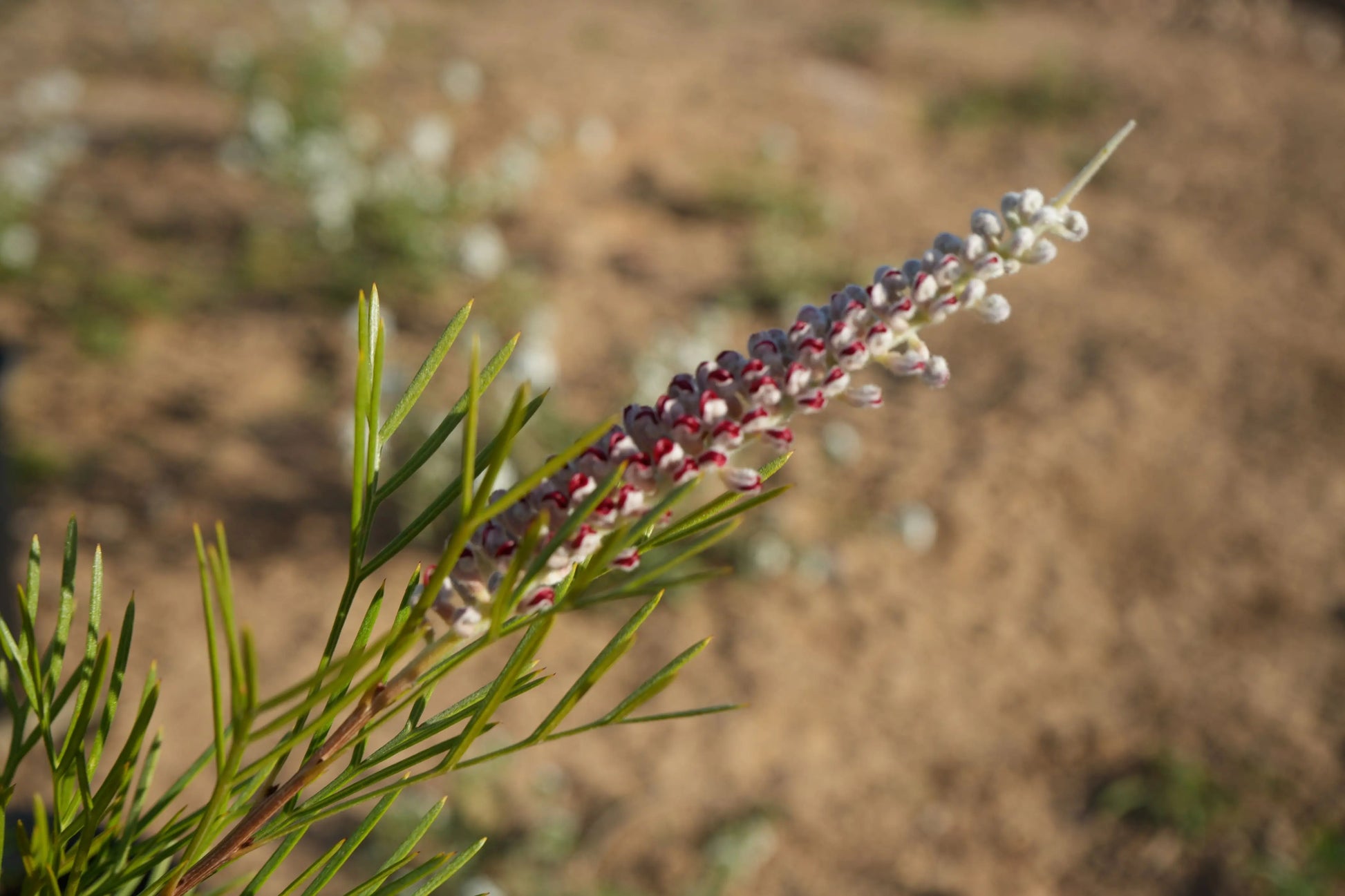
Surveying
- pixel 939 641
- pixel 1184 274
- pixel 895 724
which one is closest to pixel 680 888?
pixel 895 724

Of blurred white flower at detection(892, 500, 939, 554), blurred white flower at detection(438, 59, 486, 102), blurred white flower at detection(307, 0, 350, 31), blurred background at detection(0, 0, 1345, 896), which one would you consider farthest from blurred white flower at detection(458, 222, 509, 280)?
A: blurred white flower at detection(307, 0, 350, 31)

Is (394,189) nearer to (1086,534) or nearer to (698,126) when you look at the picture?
(698,126)

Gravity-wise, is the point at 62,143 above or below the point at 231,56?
below

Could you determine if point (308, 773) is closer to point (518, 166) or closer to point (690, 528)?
point (690, 528)

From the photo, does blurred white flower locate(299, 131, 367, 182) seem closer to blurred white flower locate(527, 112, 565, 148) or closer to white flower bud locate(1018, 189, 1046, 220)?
blurred white flower locate(527, 112, 565, 148)

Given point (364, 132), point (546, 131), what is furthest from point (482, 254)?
point (546, 131)

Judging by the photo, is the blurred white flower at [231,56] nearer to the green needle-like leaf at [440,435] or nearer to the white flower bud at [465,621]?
the green needle-like leaf at [440,435]
